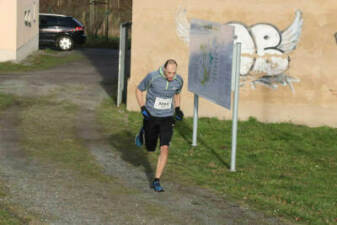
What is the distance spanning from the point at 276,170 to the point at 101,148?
10.5 ft

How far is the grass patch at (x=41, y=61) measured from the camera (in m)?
24.7

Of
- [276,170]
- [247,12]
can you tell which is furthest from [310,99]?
[276,170]

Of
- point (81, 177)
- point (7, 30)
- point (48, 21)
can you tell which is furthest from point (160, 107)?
point (48, 21)

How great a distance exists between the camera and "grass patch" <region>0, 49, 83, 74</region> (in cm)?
2470

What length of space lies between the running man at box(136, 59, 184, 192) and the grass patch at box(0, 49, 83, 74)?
47.5ft

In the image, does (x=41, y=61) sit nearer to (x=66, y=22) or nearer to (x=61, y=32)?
(x=61, y=32)

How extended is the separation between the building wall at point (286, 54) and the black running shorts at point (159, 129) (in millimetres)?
6360

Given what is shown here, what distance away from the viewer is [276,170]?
37.7 feet

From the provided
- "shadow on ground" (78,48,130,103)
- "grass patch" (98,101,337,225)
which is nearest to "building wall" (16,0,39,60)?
"shadow on ground" (78,48,130,103)

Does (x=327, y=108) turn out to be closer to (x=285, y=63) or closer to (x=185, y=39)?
(x=285, y=63)

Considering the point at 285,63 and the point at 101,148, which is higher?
the point at 285,63

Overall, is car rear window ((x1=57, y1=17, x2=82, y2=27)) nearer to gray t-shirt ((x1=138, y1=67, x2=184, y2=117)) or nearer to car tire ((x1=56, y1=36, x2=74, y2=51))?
car tire ((x1=56, y1=36, x2=74, y2=51))

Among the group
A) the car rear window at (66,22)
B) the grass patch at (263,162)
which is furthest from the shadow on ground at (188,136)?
the car rear window at (66,22)

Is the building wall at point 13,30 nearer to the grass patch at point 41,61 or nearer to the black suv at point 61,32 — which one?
the grass patch at point 41,61
